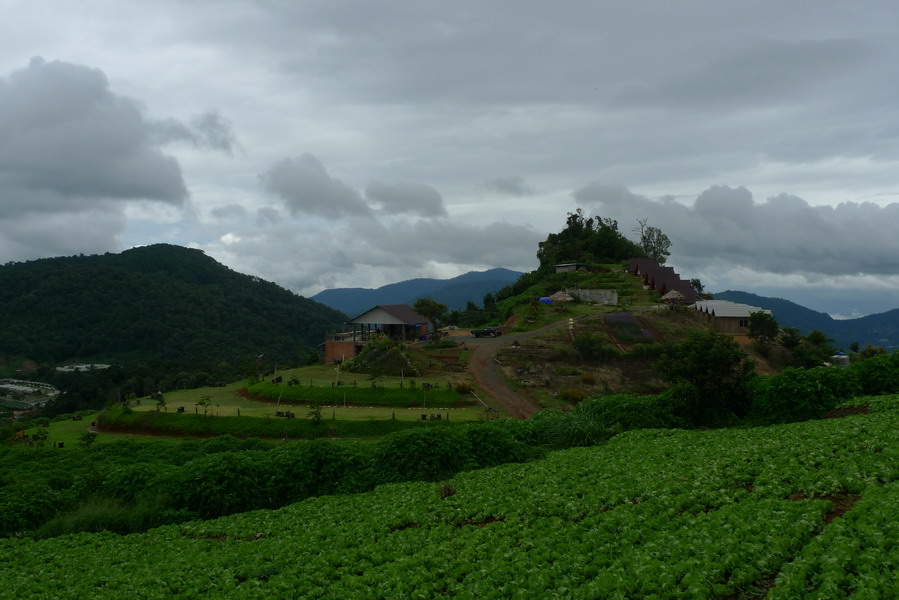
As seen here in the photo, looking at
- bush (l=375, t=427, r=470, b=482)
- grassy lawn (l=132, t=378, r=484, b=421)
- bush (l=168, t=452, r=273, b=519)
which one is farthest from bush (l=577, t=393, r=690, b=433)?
bush (l=168, t=452, r=273, b=519)

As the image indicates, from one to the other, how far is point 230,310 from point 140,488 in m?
112

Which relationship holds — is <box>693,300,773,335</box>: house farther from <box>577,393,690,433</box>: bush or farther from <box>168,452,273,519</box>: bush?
<box>168,452,273,519</box>: bush

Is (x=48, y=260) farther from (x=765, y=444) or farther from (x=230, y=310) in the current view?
(x=765, y=444)

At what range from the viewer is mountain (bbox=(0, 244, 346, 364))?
107 metres

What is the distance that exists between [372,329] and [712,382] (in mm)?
43946

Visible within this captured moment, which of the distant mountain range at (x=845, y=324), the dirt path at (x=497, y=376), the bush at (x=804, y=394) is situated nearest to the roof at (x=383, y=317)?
the dirt path at (x=497, y=376)

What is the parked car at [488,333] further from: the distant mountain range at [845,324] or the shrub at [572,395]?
the distant mountain range at [845,324]

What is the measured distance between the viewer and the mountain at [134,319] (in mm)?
106562

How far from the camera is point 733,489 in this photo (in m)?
13.4

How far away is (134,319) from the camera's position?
370ft

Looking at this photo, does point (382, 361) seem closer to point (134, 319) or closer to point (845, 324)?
point (134, 319)

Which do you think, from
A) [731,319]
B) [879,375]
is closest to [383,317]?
[731,319]

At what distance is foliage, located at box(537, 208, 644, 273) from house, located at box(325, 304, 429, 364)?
128ft

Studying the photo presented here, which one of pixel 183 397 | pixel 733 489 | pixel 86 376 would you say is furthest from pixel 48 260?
pixel 733 489
